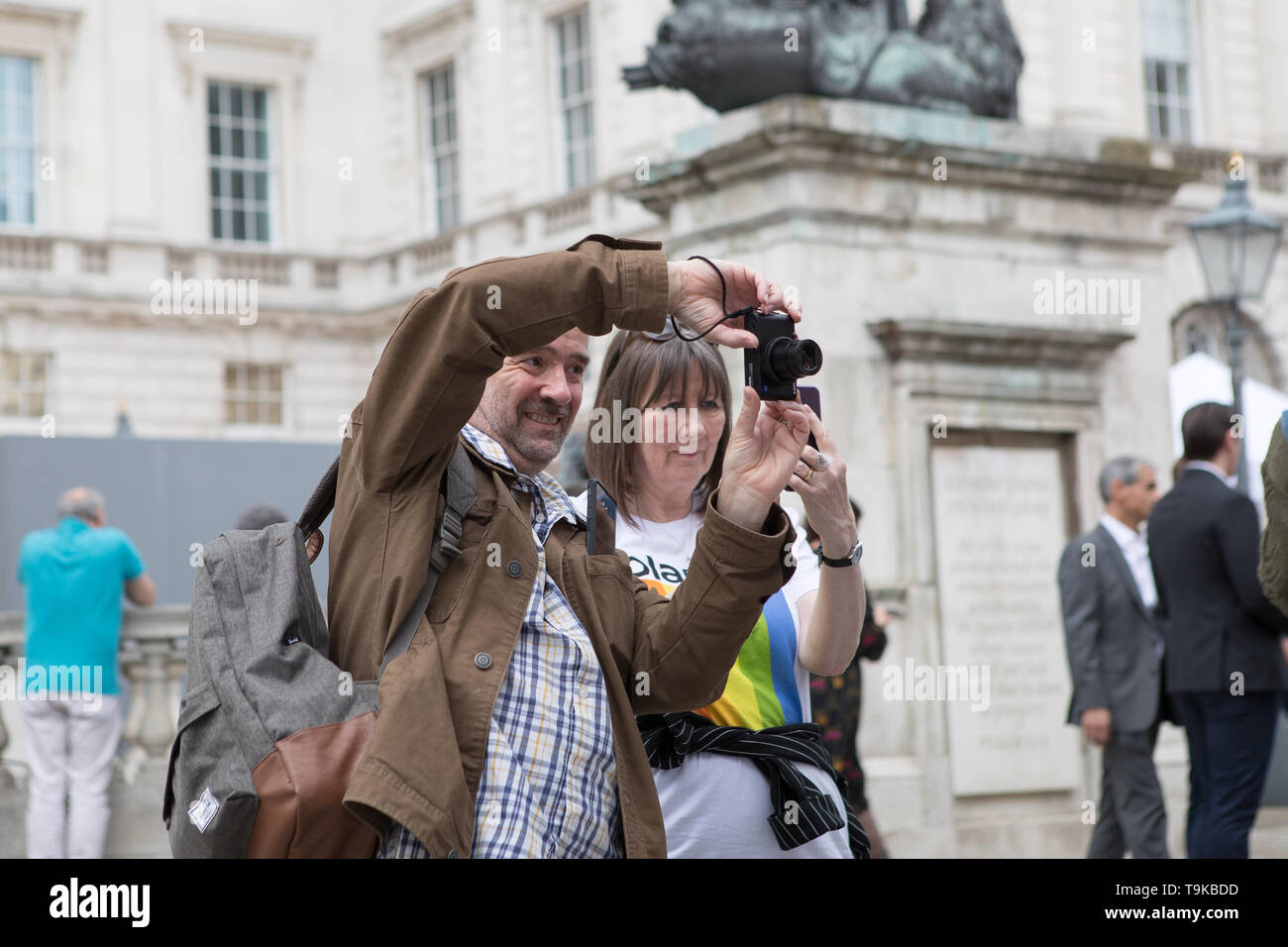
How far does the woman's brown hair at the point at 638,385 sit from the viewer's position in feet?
12.4

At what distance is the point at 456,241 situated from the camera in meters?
33.7

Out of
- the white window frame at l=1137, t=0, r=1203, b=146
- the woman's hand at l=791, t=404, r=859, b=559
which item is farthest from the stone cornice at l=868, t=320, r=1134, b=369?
the white window frame at l=1137, t=0, r=1203, b=146

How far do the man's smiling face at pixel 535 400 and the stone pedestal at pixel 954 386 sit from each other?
470 cm

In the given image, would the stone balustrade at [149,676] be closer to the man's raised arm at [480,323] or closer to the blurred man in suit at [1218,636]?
the blurred man in suit at [1218,636]

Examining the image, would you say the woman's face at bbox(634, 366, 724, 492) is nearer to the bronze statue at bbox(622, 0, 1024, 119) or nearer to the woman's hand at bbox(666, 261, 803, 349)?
the woman's hand at bbox(666, 261, 803, 349)

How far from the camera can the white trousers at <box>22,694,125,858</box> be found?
8125 millimetres

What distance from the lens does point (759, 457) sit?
115 inches

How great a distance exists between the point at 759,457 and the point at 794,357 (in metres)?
0.24

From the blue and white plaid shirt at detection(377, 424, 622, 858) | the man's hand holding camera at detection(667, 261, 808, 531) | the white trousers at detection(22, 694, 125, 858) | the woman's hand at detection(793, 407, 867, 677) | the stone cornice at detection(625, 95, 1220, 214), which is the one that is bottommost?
the white trousers at detection(22, 694, 125, 858)

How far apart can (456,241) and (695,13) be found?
2584cm

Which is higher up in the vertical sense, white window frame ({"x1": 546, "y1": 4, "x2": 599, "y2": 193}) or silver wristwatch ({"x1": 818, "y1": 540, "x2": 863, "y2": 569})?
white window frame ({"x1": 546, "y1": 4, "x2": 599, "y2": 193})

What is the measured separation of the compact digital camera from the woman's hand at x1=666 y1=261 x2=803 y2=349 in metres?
0.02
